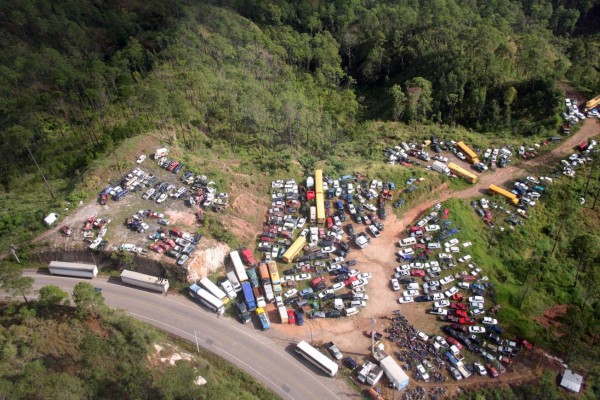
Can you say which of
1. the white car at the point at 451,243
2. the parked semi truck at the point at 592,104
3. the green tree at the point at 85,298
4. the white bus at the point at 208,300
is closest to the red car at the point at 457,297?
the white car at the point at 451,243

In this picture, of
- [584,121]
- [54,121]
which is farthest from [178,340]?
[584,121]

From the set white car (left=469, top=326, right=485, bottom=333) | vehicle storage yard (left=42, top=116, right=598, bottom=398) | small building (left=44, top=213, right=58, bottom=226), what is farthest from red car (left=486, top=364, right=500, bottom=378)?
small building (left=44, top=213, right=58, bottom=226)

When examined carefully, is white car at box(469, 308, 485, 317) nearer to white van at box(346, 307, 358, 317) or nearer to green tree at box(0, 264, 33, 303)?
white van at box(346, 307, 358, 317)

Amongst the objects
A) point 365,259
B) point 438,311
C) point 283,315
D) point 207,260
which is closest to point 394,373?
point 438,311

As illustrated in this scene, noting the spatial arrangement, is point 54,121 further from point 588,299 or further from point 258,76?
point 588,299

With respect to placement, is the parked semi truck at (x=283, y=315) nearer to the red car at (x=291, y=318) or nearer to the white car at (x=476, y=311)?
the red car at (x=291, y=318)

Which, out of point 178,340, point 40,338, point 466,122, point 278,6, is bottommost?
point 178,340
